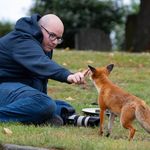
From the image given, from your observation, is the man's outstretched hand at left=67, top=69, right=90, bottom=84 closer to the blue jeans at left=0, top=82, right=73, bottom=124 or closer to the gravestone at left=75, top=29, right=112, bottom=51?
the blue jeans at left=0, top=82, right=73, bottom=124

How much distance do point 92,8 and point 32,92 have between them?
740 inches

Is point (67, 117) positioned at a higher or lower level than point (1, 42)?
lower

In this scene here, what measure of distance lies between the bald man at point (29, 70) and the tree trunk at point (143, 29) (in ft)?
46.0

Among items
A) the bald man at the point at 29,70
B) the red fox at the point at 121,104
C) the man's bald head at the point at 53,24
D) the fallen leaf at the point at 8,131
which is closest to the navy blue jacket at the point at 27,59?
the bald man at the point at 29,70

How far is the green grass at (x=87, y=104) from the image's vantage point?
6582 millimetres

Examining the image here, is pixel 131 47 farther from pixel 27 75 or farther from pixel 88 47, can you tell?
pixel 27 75

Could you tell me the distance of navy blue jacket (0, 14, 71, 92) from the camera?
25.0ft

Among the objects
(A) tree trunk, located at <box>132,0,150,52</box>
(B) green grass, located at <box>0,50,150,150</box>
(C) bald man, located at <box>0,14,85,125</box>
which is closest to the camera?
(B) green grass, located at <box>0,50,150,150</box>

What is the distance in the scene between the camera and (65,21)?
25.6 metres

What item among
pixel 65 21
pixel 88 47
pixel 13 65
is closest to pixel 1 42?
pixel 13 65

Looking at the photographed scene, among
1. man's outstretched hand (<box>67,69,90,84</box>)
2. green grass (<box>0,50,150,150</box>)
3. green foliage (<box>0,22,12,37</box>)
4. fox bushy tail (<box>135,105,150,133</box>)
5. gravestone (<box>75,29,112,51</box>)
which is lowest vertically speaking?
green foliage (<box>0,22,12,37</box>)

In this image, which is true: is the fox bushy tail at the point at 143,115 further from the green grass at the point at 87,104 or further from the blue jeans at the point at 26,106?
the blue jeans at the point at 26,106

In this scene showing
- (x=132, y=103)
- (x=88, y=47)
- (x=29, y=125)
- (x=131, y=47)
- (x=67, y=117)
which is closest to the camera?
(x=132, y=103)

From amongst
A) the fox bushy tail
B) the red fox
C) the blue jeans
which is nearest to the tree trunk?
the blue jeans
